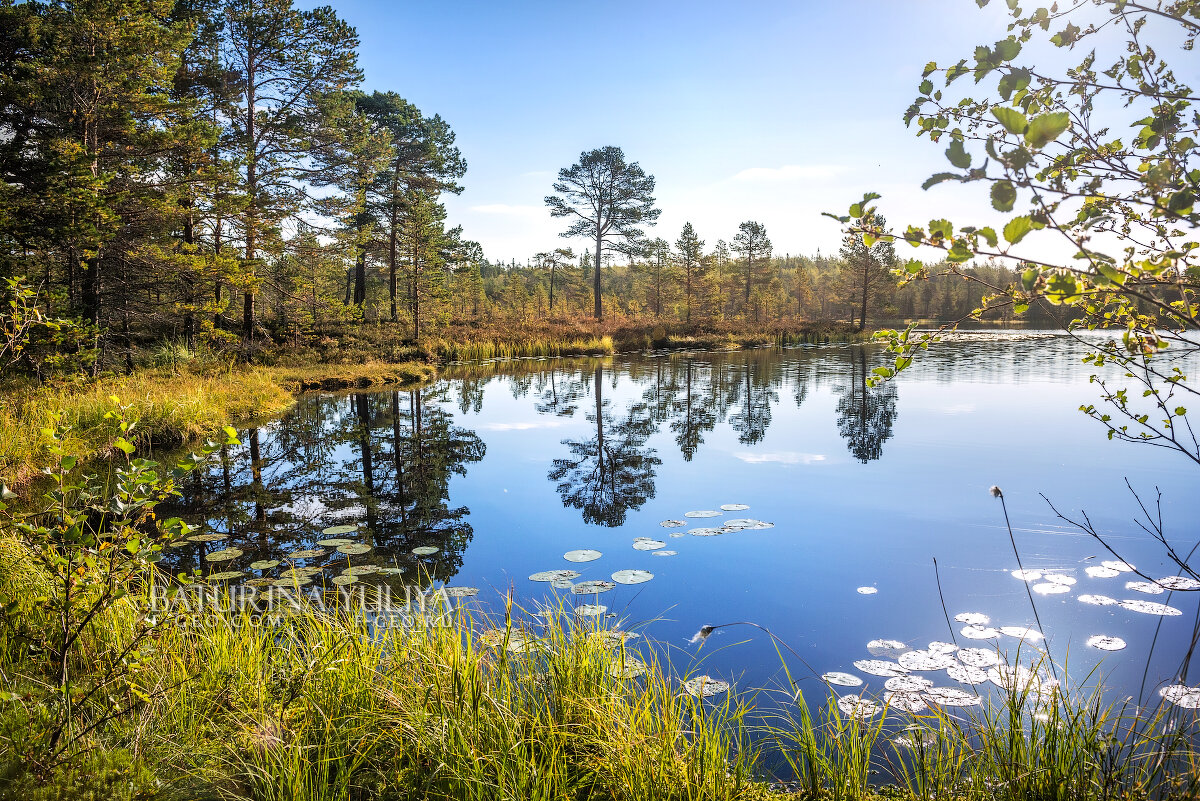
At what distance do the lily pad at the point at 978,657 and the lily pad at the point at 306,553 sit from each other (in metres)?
4.63

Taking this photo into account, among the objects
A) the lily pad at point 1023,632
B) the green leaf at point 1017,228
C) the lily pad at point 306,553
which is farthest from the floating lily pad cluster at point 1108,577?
the lily pad at point 306,553

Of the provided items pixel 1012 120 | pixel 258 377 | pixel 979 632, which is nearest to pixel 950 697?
pixel 979 632

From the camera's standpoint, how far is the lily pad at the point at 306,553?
16.7 feet

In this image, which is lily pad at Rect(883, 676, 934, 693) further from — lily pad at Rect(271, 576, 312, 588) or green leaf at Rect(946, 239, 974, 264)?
lily pad at Rect(271, 576, 312, 588)

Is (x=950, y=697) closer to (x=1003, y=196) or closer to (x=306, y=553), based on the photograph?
(x=1003, y=196)

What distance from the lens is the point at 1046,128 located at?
1.23 meters

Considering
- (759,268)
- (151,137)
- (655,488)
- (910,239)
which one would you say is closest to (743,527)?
(655,488)

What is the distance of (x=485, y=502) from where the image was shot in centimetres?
697

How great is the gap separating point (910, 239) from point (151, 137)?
13583 mm

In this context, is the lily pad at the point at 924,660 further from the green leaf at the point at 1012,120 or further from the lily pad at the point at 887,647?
the green leaf at the point at 1012,120

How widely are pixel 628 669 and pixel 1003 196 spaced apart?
2.52 m

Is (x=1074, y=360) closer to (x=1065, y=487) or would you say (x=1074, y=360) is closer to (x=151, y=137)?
(x=1065, y=487)

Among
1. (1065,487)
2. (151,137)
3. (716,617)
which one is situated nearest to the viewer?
(716,617)

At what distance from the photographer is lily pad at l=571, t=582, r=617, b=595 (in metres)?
4.42
